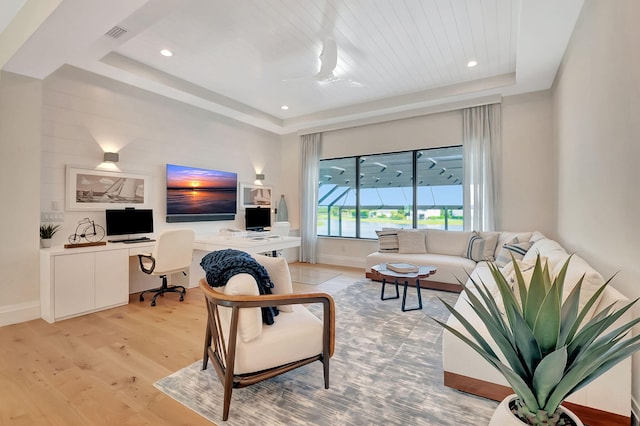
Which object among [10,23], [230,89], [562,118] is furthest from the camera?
[230,89]

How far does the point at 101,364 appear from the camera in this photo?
2.33m

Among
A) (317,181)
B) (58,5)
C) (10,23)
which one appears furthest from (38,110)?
(317,181)

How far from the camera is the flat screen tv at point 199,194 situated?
4629 millimetres

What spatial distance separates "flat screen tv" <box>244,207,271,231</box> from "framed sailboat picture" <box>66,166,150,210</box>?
1.82 m

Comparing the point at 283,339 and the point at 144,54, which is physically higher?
the point at 144,54

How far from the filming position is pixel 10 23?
2.88 metres

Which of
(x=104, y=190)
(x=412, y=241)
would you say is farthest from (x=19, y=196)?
(x=412, y=241)

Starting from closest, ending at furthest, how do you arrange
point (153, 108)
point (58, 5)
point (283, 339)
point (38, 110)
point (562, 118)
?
point (283, 339), point (58, 5), point (38, 110), point (562, 118), point (153, 108)

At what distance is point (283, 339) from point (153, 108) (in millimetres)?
4158

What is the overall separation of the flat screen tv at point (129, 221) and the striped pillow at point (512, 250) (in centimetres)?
478

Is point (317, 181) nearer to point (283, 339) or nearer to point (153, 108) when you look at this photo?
point (153, 108)

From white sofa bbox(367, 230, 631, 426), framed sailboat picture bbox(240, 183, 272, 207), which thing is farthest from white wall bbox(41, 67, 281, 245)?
white sofa bbox(367, 230, 631, 426)

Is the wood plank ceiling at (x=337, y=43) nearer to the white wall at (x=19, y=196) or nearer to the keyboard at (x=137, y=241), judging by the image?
the white wall at (x=19, y=196)

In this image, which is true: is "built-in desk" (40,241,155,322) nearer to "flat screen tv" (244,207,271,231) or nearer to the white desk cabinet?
the white desk cabinet
